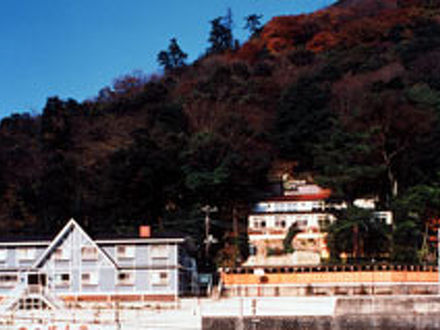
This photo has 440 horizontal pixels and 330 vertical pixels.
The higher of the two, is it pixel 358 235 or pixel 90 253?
pixel 358 235

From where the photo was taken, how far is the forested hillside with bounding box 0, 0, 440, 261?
67.1 m

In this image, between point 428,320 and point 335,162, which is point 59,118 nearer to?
point 335,162

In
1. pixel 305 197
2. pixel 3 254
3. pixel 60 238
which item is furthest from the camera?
pixel 305 197

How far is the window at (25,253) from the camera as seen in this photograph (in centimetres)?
5800

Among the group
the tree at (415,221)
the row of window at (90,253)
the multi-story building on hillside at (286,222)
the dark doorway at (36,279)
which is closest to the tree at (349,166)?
the multi-story building on hillside at (286,222)

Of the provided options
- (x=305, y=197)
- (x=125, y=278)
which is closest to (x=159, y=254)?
(x=125, y=278)

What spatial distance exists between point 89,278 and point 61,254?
2.70 metres

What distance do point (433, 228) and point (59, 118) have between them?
145 ft

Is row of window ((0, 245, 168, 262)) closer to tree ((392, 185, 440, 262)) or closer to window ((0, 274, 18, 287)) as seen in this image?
window ((0, 274, 18, 287))

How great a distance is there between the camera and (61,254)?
5688 centimetres

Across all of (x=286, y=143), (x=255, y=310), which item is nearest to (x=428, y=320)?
(x=255, y=310)

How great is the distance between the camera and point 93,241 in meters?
56.8

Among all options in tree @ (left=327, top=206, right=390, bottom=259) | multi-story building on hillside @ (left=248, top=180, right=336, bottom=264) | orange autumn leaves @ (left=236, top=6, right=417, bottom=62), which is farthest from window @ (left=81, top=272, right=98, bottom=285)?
orange autumn leaves @ (left=236, top=6, right=417, bottom=62)

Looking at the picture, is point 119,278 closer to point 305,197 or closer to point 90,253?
point 90,253
